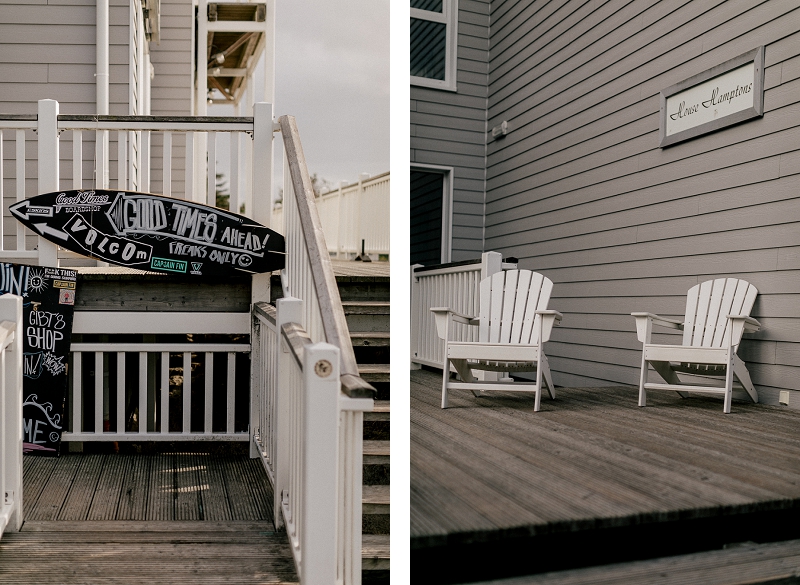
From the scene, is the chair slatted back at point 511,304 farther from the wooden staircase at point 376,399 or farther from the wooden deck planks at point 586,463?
the wooden staircase at point 376,399

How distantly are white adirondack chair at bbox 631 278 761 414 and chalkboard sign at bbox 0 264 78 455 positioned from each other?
3093 millimetres

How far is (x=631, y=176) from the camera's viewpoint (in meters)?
5.27

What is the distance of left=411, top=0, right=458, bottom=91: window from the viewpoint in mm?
6781

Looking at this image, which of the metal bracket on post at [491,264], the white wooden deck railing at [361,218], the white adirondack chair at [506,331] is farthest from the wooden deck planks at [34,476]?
the white wooden deck railing at [361,218]

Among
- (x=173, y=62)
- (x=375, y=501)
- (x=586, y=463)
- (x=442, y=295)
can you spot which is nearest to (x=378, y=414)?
(x=375, y=501)

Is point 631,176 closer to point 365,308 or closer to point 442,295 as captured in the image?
point 442,295

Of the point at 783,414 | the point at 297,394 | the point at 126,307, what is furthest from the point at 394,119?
the point at 783,414

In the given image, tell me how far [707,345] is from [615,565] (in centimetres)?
278

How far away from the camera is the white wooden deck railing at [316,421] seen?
179 cm

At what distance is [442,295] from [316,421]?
401 cm

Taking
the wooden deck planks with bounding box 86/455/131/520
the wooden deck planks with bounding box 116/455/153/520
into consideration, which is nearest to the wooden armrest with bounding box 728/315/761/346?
the wooden deck planks with bounding box 116/455/153/520

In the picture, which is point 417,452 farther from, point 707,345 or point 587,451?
point 707,345

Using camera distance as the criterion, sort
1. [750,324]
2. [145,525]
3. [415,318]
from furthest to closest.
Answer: [415,318], [750,324], [145,525]

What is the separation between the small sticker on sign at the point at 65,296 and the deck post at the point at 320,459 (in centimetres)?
229
